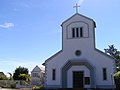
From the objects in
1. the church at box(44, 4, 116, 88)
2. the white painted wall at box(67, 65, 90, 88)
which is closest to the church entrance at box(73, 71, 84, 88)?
the church at box(44, 4, 116, 88)

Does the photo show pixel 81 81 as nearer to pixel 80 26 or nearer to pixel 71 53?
pixel 71 53

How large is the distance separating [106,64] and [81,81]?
4225 millimetres

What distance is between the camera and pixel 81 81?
105ft

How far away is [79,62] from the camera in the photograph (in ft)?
103

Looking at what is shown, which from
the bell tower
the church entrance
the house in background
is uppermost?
the bell tower

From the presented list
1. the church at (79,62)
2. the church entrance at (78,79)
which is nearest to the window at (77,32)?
the church at (79,62)

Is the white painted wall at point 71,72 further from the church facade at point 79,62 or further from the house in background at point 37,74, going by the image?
the house in background at point 37,74

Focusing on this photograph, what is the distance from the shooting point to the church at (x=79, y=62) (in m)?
30.4

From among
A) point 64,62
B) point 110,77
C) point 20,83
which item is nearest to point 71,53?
point 64,62

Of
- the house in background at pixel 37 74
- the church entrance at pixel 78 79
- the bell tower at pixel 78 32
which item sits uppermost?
the bell tower at pixel 78 32

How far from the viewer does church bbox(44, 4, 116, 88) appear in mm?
30391

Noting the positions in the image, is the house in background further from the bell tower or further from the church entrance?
the church entrance

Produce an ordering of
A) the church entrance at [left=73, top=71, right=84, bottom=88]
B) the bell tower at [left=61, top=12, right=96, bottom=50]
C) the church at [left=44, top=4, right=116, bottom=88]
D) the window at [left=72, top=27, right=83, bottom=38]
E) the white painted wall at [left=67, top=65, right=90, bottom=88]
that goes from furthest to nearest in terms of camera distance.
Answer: the window at [left=72, top=27, right=83, bottom=38]
the bell tower at [left=61, top=12, right=96, bottom=50]
the church entrance at [left=73, top=71, right=84, bottom=88]
the white painted wall at [left=67, top=65, right=90, bottom=88]
the church at [left=44, top=4, right=116, bottom=88]

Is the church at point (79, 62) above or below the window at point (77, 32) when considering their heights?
below
